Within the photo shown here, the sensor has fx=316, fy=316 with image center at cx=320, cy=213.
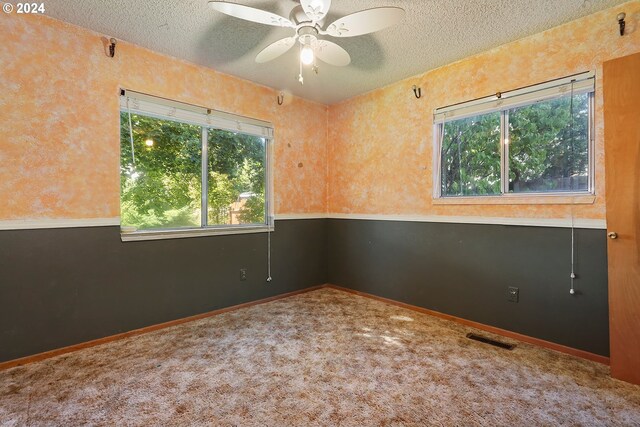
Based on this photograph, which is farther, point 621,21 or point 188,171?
point 188,171

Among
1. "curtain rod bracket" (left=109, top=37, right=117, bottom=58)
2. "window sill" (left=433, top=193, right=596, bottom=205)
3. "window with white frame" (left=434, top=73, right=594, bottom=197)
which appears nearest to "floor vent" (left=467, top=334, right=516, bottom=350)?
"window sill" (left=433, top=193, right=596, bottom=205)

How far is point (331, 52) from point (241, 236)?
2133mm

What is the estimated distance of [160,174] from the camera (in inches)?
119

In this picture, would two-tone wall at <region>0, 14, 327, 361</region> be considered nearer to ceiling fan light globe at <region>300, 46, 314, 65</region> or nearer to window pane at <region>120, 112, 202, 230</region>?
window pane at <region>120, 112, 202, 230</region>

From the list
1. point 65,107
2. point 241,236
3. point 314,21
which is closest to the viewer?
point 314,21

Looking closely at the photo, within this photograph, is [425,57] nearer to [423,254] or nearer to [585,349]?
[423,254]

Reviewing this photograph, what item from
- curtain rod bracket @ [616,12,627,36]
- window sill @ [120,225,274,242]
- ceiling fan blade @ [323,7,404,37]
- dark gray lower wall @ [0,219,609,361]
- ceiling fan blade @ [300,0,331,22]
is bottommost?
dark gray lower wall @ [0,219,609,361]

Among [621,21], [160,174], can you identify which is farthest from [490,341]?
[160,174]

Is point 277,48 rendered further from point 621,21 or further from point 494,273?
point 494,273

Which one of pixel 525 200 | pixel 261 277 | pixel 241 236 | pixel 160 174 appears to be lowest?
pixel 261 277

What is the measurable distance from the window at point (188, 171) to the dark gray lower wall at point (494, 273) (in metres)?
1.47

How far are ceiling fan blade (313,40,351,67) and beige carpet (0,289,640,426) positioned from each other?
7.40 feet

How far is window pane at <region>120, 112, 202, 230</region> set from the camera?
2.82 metres

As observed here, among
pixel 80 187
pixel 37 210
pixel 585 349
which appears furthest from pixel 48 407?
pixel 585 349
